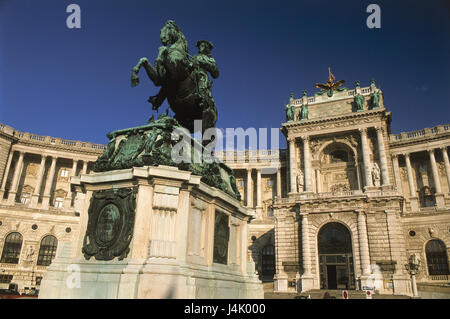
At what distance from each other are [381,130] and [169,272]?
41.2 meters

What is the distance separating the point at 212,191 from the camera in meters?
7.68

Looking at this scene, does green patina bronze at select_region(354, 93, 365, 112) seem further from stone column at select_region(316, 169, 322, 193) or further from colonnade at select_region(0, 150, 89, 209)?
colonnade at select_region(0, 150, 89, 209)

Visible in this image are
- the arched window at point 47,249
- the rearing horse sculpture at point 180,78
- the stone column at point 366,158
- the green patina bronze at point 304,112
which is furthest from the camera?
the green patina bronze at point 304,112

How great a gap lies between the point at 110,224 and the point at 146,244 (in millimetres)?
1000

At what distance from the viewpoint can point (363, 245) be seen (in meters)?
33.6

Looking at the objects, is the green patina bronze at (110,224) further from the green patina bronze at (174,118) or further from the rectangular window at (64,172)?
the rectangular window at (64,172)

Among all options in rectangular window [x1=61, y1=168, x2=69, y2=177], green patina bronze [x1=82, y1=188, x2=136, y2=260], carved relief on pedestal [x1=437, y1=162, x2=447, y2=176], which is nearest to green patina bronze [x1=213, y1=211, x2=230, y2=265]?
green patina bronze [x1=82, y1=188, x2=136, y2=260]

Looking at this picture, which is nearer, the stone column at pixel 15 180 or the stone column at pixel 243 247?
the stone column at pixel 243 247

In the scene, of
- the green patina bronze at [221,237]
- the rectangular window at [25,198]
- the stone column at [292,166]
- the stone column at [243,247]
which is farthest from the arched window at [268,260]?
the green patina bronze at [221,237]

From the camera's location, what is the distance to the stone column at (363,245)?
108 ft

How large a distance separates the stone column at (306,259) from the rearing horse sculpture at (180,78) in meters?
29.1

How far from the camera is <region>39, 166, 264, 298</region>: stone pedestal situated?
5.96 m
